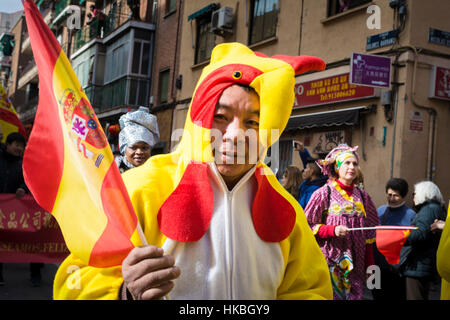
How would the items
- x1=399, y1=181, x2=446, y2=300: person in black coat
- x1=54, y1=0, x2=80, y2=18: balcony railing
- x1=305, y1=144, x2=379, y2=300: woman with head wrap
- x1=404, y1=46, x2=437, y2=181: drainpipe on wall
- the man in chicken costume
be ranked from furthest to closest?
1. x1=54, y1=0, x2=80, y2=18: balcony railing
2. x1=404, y1=46, x2=437, y2=181: drainpipe on wall
3. x1=399, y1=181, x2=446, y2=300: person in black coat
4. x1=305, y1=144, x2=379, y2=300: woman with head wrap
5. the man in chicken costume

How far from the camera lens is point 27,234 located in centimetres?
566

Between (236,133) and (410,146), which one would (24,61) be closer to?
(410,146)

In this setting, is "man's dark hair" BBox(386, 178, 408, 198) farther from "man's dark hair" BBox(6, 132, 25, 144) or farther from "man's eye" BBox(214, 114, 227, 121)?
"man's dark hair" BBox(6, 132, 25, 144)

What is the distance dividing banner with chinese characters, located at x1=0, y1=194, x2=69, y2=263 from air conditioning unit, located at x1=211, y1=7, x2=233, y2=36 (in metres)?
7.94

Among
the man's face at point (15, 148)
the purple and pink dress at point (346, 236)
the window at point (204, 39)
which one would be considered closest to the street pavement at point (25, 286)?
the man's face at point (15, 148)

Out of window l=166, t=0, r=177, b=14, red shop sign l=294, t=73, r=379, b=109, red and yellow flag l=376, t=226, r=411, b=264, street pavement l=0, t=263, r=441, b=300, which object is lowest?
street pavement l=0, t=263, r=441, b=300

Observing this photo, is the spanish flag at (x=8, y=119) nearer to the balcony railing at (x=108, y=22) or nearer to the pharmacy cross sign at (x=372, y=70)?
the pharmacy cross sign at (x=372, y=70)

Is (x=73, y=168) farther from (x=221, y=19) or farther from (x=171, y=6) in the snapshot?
(x=171, y=6)

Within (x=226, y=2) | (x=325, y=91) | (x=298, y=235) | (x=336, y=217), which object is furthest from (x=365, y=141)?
(x=298, y=235)

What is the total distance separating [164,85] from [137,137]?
1331 cm

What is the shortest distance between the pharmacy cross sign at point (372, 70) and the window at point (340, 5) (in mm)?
1693

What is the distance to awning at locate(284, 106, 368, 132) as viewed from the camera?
9219 millimetres

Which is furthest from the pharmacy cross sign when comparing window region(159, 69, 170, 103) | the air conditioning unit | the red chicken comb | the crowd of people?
window region(159, 69, 170, 103)

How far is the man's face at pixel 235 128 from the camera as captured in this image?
5.49 feet
